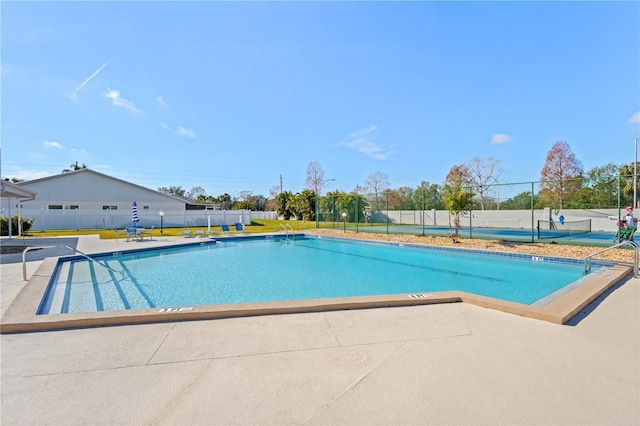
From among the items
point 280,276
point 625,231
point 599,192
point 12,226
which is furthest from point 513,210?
point 12,226

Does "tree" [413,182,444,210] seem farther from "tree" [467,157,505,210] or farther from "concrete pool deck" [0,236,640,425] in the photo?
"tree" [467,157,505,210]

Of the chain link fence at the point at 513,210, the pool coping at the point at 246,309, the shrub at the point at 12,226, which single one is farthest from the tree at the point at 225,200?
the pool coping at the point at 246,309

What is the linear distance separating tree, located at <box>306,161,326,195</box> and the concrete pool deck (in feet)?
106

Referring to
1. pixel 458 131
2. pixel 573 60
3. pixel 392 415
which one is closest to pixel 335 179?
pixel 458 131

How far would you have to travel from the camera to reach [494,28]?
31.2ft

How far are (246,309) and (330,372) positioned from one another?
1.61 m

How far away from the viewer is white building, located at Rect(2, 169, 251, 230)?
19869mm

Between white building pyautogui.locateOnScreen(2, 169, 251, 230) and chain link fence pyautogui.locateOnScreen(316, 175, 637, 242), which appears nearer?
chain link fence pyautogui.locateOnScreen(316, 175, 637, 242)

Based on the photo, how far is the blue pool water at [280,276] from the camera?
545cm

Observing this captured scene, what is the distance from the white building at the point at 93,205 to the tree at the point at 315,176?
39.1ft

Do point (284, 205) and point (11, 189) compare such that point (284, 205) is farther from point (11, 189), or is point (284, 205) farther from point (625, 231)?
point (625, 231)

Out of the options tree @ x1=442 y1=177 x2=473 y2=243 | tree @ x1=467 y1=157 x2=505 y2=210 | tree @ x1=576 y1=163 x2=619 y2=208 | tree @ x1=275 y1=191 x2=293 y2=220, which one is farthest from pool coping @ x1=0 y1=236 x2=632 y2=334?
tree @ x1=467 y1=157 x2=505 y2=210

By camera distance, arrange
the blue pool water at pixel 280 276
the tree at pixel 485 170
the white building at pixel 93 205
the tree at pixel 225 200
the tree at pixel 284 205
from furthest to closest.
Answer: the tree at pixel 225 200 < the tree at pixel 284 205 < the tree at pixel 485 170 < the white building at pixel 93 205 < the blue pool water at pixel 280 276

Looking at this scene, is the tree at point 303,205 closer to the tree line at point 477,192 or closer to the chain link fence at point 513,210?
the tree line at point 477,192
